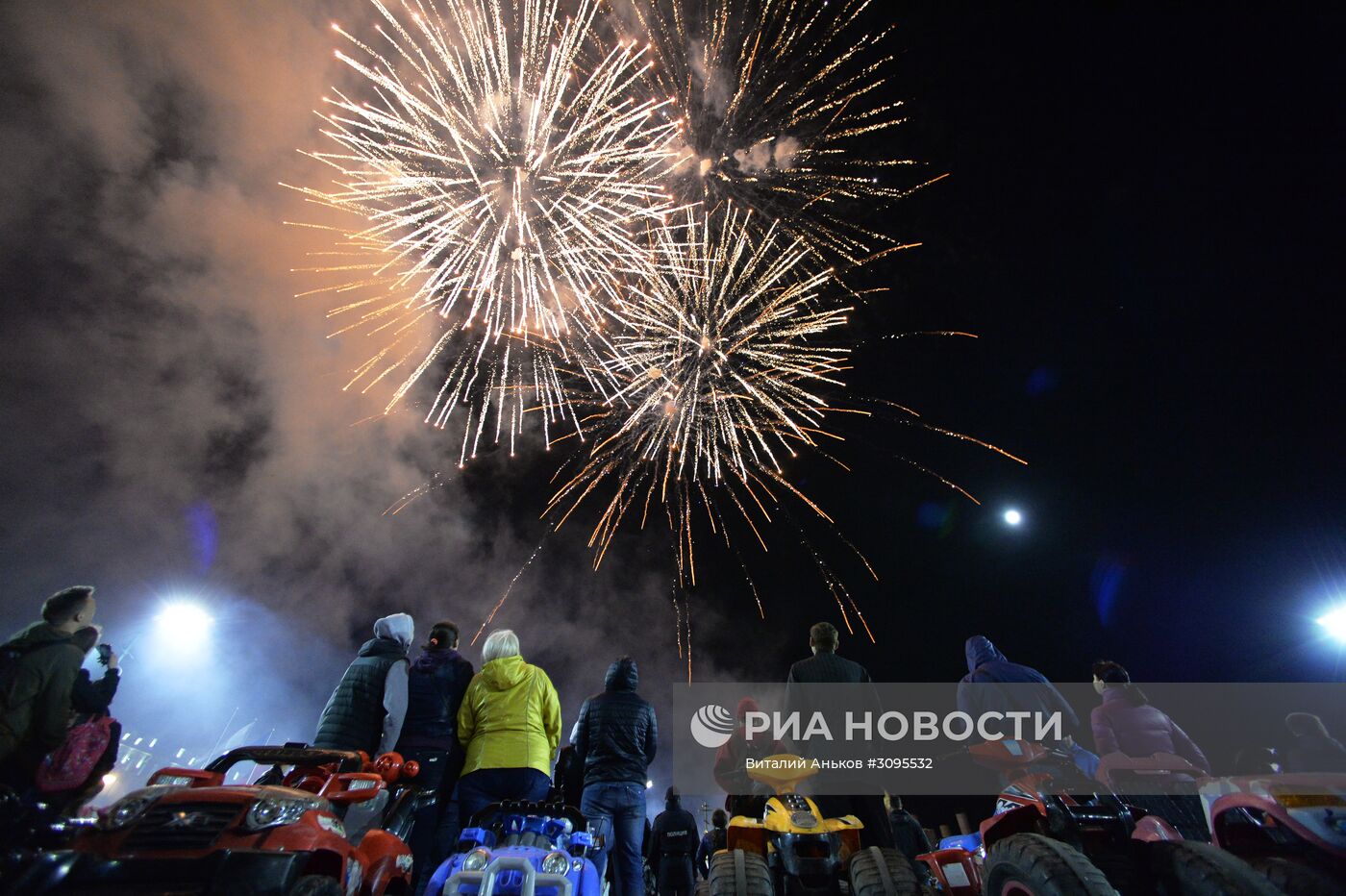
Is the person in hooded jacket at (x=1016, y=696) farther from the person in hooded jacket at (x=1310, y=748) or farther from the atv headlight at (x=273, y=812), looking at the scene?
the atv headlight at (x=273, y=812)

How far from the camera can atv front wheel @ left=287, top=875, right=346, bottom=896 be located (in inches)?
105

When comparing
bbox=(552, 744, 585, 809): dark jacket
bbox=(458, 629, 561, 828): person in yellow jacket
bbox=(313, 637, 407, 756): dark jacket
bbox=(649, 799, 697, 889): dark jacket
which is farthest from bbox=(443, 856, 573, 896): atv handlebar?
bbox=(649, 799, 697, 889): dark jacket

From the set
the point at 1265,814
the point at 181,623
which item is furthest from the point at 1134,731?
the point at 181,623

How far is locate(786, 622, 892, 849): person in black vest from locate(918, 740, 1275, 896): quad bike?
0.59 m

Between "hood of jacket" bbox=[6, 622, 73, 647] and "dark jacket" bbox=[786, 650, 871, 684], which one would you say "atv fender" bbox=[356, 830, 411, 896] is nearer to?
"hood of jacket" bbox=[6, 622, 73, 647]

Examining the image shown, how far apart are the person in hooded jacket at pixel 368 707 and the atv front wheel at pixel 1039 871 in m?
4.46

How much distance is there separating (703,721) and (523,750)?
5310 millimetres

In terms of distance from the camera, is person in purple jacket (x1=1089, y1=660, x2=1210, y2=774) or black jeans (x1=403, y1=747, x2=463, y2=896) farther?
person in purple jacket (x1=1089, y1=660, x2=1210, y2=774)

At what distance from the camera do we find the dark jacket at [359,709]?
4742mm

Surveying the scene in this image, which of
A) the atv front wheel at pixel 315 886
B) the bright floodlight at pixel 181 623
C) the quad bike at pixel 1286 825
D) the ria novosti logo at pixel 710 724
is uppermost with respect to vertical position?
the bright floodlight at pixel 181 623

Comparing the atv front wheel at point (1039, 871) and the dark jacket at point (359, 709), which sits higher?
the dark jacket at point (359, 709)

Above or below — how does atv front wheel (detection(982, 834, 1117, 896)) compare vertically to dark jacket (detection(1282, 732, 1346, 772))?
below

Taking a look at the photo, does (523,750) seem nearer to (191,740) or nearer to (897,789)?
(897,789)

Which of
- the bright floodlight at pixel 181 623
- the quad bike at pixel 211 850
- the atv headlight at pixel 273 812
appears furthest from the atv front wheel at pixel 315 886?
the bright floodlight at pixel 181 623
